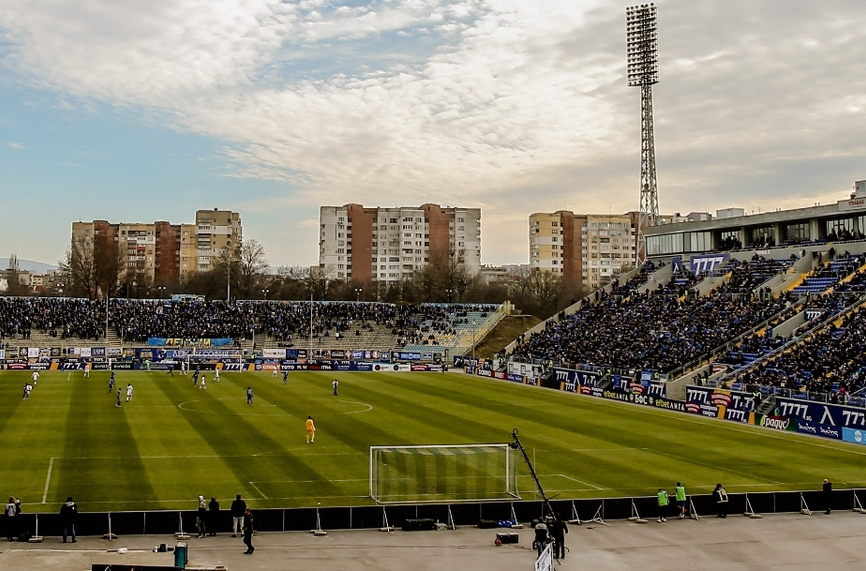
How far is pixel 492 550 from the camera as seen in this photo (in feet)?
71.8

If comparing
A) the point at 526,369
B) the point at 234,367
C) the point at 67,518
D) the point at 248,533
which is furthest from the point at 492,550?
the point at 234,367

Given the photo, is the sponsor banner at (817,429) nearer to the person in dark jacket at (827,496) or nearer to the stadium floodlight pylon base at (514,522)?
the person in dark jacket at (827,496)

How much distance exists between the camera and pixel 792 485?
29.9 meters

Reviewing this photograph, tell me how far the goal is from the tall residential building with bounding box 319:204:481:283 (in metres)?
142

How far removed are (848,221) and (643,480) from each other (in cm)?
5057

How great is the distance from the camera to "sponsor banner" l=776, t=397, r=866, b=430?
39781mm

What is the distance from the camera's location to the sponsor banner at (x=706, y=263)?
77.9m

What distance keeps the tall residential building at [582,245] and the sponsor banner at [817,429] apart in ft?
472

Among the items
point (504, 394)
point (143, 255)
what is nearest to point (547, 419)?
point (504, 394)

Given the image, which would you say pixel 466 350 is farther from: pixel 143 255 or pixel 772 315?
pixel 143 255

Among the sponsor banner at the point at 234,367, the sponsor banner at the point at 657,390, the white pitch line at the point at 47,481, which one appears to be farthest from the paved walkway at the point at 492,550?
the sponsor banner at the point at 234,367

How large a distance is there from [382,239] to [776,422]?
138925 millimetres

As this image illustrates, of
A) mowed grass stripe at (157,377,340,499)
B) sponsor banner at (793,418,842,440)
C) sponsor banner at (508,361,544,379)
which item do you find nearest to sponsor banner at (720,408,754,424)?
sponsor banner at (793,418,842,440)

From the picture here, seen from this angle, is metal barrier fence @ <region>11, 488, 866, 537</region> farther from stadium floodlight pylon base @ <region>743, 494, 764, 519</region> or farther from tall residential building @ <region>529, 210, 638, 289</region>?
tall residential building @ <region>529, 210, 638, 289</region>
